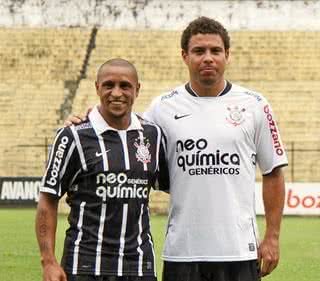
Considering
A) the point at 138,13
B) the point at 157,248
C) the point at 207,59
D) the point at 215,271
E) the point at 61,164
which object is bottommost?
the point at 157,248

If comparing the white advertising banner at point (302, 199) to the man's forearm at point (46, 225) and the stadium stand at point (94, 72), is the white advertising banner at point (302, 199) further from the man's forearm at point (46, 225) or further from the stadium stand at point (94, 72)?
the man's forearm at point (46, 225)

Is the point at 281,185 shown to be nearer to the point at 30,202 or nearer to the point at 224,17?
the point at 30,202

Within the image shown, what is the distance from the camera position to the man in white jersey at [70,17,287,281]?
18.5 ft

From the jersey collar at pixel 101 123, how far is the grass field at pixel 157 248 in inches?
247

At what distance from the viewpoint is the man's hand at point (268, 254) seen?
18.7 ft

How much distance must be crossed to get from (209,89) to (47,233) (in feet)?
3.72

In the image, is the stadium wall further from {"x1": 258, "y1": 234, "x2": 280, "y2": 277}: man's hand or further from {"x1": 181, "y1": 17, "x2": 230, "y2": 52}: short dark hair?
{"x1": 258, "y1": 234, "x2": 280, "y2": 277}: man's hand

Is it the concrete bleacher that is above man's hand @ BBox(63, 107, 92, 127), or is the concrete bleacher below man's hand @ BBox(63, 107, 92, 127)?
below

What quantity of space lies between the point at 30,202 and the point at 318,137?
10.2 meters

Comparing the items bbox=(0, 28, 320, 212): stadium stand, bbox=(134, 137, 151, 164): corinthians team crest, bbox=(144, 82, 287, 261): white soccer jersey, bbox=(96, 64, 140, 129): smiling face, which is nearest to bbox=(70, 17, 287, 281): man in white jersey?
bbox=(144, 82, 287, 261): white soccer jersey

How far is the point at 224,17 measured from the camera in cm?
3891

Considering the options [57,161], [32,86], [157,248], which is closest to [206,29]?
[57,161]

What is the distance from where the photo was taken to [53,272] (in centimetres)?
522

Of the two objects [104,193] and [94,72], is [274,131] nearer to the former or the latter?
[104,193]
